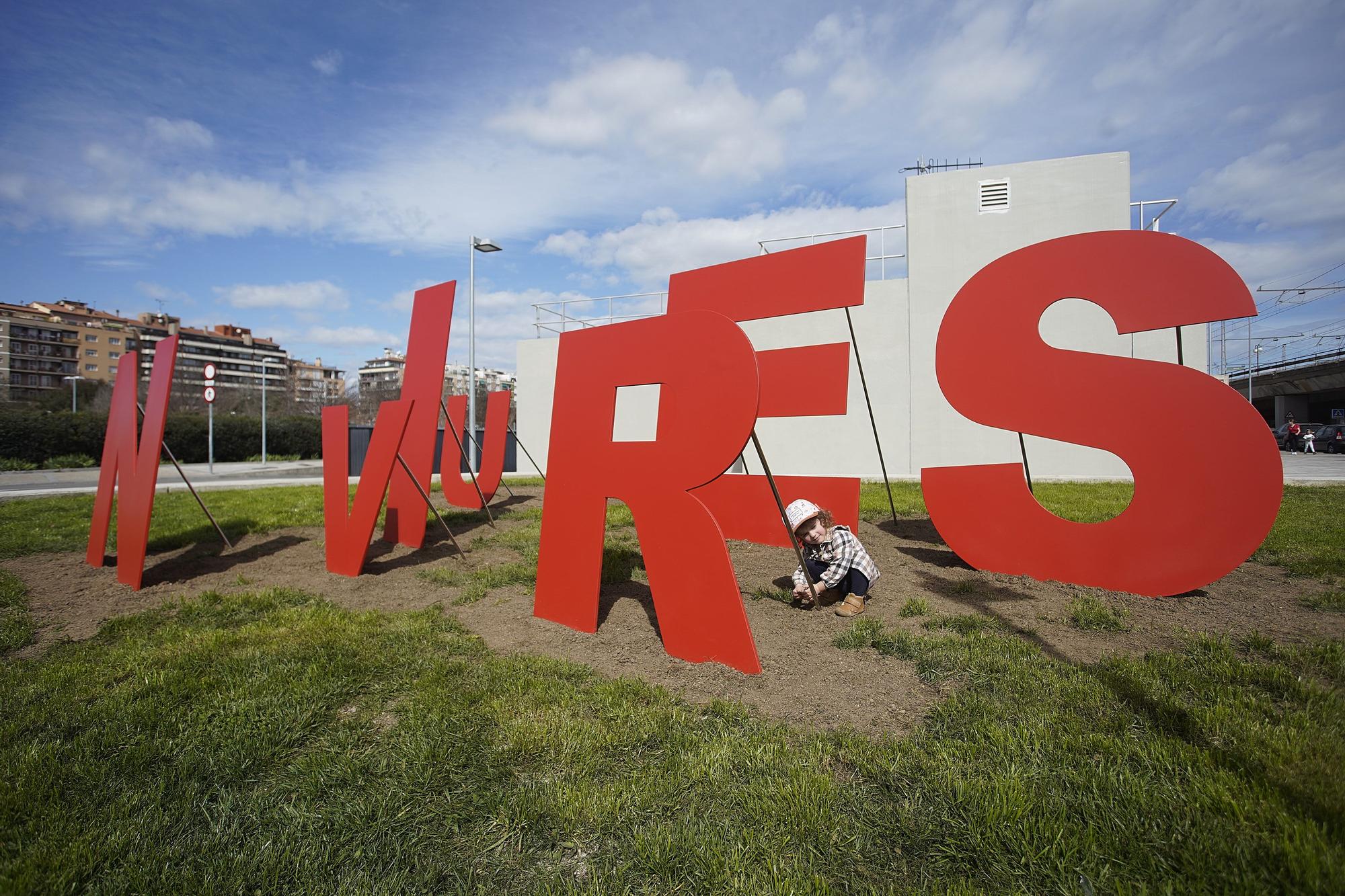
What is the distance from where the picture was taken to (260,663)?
4.52 metres

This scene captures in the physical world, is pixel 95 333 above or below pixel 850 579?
above

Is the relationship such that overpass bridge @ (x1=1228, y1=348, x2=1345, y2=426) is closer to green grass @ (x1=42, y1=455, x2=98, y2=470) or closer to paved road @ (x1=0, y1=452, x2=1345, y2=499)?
paved road @ (x1=0, y1=452, x2=1345, y2=499)

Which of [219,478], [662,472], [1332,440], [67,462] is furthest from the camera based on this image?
[1332,440]

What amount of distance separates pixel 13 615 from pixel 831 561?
761cm

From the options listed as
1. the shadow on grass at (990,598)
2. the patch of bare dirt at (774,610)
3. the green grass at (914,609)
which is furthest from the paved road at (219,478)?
the green grass at (914,609)

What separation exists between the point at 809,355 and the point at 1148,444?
3.82 m

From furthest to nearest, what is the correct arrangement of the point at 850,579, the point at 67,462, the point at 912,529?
the point at 67,462 < the point at 912,529 < the point at 850,579

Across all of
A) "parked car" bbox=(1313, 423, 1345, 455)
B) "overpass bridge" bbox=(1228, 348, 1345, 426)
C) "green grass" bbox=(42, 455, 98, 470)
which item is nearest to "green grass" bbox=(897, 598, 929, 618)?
"green grass" bbox=(42, 455, 98, 470)

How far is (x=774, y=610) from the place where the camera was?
5.80 m

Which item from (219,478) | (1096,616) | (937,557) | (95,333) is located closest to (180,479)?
(219,478)

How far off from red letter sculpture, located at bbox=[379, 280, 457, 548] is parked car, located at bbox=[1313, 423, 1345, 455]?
154 feet

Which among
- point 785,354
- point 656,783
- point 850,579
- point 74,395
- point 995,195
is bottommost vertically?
point 656,783

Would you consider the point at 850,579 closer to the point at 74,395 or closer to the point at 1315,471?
the point at 1315,471

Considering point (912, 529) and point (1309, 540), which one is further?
point (912, 529)
